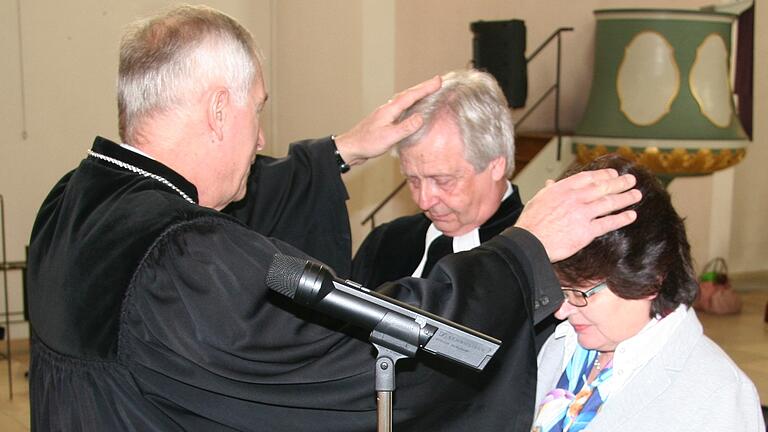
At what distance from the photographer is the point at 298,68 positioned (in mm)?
8336

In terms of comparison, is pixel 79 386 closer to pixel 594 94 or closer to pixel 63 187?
pixel 63 187

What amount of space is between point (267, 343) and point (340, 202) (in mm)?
1281

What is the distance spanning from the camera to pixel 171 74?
183 cm

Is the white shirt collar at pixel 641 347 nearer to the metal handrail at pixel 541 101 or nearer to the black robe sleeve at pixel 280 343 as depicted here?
the black robe sleeve at pixel 280 343

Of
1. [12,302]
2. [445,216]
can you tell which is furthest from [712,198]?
[445,216]

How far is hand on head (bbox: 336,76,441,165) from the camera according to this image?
8.66 ft

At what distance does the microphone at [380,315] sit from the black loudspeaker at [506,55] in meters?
6.35

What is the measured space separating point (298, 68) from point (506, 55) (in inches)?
73.3

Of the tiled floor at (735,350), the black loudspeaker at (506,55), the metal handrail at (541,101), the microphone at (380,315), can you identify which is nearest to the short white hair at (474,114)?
the microphone at (380,315)

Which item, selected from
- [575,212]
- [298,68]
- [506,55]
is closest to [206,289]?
[575,212]

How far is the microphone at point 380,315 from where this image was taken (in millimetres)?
1281

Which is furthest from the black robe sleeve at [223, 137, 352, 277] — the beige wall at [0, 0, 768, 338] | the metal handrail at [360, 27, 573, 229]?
the beige wall at [0, 0, 768, 338]

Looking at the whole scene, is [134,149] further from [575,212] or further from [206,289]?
[575,212]

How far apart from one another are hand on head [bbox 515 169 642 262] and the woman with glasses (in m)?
0.12
